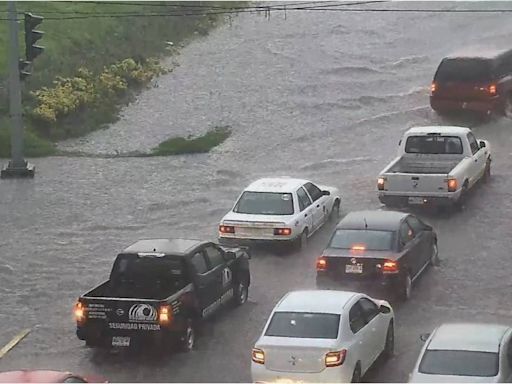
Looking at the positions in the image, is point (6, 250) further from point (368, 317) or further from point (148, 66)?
point (148, 66)

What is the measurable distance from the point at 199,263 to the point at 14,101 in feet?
44.0

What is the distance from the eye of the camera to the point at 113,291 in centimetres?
1827

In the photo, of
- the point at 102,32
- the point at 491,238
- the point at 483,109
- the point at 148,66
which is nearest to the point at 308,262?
the point at 491,238

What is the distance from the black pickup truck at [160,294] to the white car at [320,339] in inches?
81.0

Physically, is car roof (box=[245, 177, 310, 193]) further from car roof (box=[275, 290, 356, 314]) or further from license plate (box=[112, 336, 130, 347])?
car roof (box=[275, 290, 356, 314])

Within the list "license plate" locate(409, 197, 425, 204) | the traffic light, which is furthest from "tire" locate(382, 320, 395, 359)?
the traffic light

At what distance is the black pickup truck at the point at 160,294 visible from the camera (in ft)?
56.4

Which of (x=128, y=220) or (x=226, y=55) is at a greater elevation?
(x=226, y=55)

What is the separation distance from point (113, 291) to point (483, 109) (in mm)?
18613

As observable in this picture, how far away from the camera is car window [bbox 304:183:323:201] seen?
Answer: 24.6m

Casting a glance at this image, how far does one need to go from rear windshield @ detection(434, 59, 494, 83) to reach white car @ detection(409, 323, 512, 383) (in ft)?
66.2

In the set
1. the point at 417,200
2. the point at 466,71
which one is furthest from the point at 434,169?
the point at 466,71

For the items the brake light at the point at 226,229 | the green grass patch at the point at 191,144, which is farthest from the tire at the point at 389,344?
the green grass patch at the point at 191,144

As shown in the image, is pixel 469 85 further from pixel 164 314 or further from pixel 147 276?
pixel 164 314
